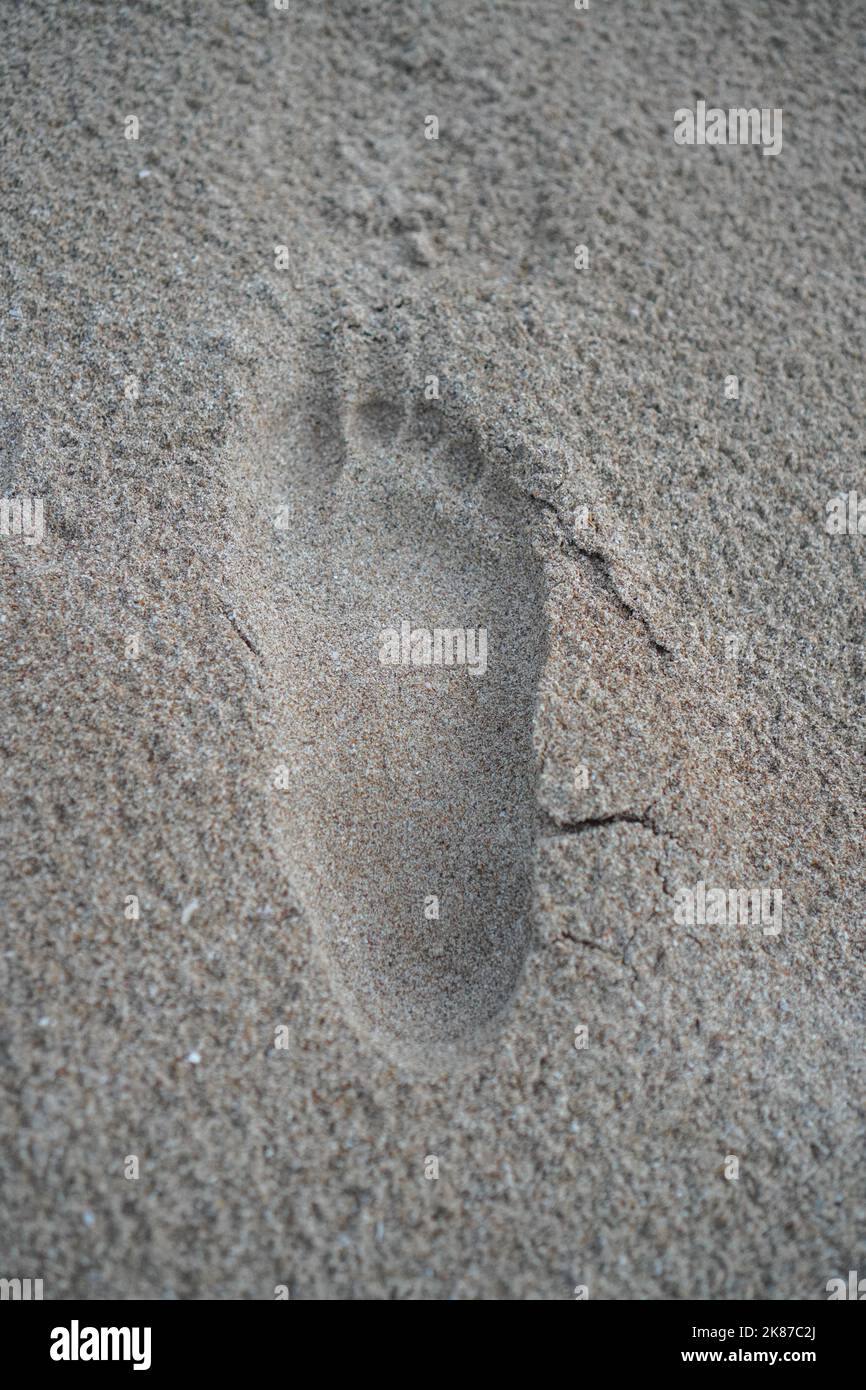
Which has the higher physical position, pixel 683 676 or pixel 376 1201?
pixel 683 676

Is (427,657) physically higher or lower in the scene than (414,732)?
higher

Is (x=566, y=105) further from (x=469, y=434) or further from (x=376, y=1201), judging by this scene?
(x=376, y=1201)

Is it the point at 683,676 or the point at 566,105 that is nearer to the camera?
the point at 683,676

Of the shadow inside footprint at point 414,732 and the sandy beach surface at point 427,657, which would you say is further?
the shadow inside footprint at point 414,732

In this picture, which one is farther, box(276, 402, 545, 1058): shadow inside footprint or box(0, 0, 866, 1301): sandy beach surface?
box(276, 402, 545, 1058): shadow inside footprint

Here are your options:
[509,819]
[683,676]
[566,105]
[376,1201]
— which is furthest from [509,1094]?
[566,105]
